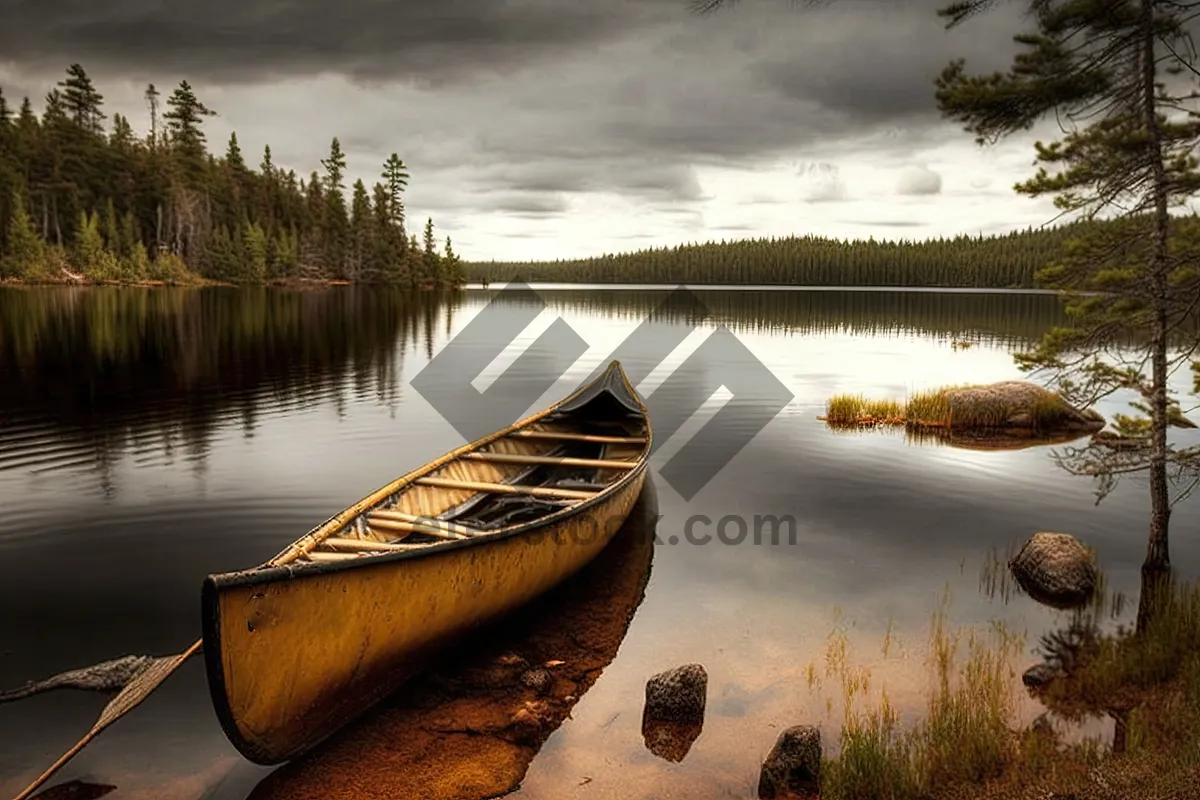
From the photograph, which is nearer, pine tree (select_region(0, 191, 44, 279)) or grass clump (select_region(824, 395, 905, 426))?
grass clump (select_region(824, 395, 905, 426))

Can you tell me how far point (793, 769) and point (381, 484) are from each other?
11.6 metres

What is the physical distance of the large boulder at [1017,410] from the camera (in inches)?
878

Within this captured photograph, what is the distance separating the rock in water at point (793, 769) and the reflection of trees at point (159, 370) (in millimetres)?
14836

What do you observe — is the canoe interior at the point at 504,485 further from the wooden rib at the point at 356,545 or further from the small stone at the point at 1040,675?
the small stone at the point at 1040,675

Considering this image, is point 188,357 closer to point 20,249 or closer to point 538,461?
point 538,461

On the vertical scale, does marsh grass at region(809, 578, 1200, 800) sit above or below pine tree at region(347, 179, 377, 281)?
below

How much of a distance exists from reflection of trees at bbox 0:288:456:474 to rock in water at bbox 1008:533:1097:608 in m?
16.5

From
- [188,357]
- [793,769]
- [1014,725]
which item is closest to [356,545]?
[793,769]

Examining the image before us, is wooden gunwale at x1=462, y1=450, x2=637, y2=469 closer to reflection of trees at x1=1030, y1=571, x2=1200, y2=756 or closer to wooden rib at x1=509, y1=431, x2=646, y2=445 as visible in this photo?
wooden rib at x1=509, y1=431, x2=646, y2=445

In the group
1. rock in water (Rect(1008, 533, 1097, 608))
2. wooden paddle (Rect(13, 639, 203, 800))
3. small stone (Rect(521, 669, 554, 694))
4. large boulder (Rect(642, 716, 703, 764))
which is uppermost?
wooden paddle (Rect(13, 639, 203, 800))

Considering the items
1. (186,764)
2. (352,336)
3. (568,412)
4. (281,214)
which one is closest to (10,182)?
(281,214)

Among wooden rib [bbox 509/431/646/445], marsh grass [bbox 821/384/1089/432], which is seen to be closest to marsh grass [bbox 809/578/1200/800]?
wooden rib [bbox 509/431/646/445]

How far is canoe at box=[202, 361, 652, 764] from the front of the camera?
594 cm

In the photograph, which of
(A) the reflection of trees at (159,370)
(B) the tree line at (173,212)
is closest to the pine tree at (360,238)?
(B) the tree line at (173,212)
